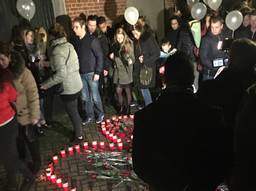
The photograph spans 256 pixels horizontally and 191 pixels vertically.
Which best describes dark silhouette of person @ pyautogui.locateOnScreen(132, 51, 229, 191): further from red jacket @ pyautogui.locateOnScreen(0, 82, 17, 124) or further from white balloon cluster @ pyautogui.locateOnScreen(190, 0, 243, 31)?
white balloon cluster @ pyautogui.locateOnScreen(190, 0, 243, 31)

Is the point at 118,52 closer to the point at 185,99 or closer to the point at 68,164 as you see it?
the point at 68,164

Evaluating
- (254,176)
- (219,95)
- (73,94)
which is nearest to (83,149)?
(73,94)

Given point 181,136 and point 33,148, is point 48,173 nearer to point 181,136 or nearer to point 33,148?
point 33,148

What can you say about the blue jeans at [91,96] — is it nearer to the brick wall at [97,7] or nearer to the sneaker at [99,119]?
the sneaker at [99,119]

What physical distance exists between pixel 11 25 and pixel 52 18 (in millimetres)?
1004

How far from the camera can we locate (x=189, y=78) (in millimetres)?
2355

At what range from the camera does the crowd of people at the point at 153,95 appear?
2363 mm

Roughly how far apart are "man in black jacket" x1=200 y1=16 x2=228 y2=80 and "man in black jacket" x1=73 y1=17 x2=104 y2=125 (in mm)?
1928

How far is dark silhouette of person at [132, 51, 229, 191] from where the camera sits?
232cm

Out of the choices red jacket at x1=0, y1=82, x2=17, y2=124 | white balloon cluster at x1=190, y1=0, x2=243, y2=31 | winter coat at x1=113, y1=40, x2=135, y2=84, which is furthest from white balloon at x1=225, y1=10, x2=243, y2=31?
red jacket at x1=0, y1=82, x2=17, y2=124

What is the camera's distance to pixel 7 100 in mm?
3895

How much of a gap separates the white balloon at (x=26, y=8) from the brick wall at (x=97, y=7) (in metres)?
1.18

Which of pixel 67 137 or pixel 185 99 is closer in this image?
Result: pixel 185 99

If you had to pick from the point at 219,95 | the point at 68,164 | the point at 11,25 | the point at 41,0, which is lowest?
the point at 68,164
